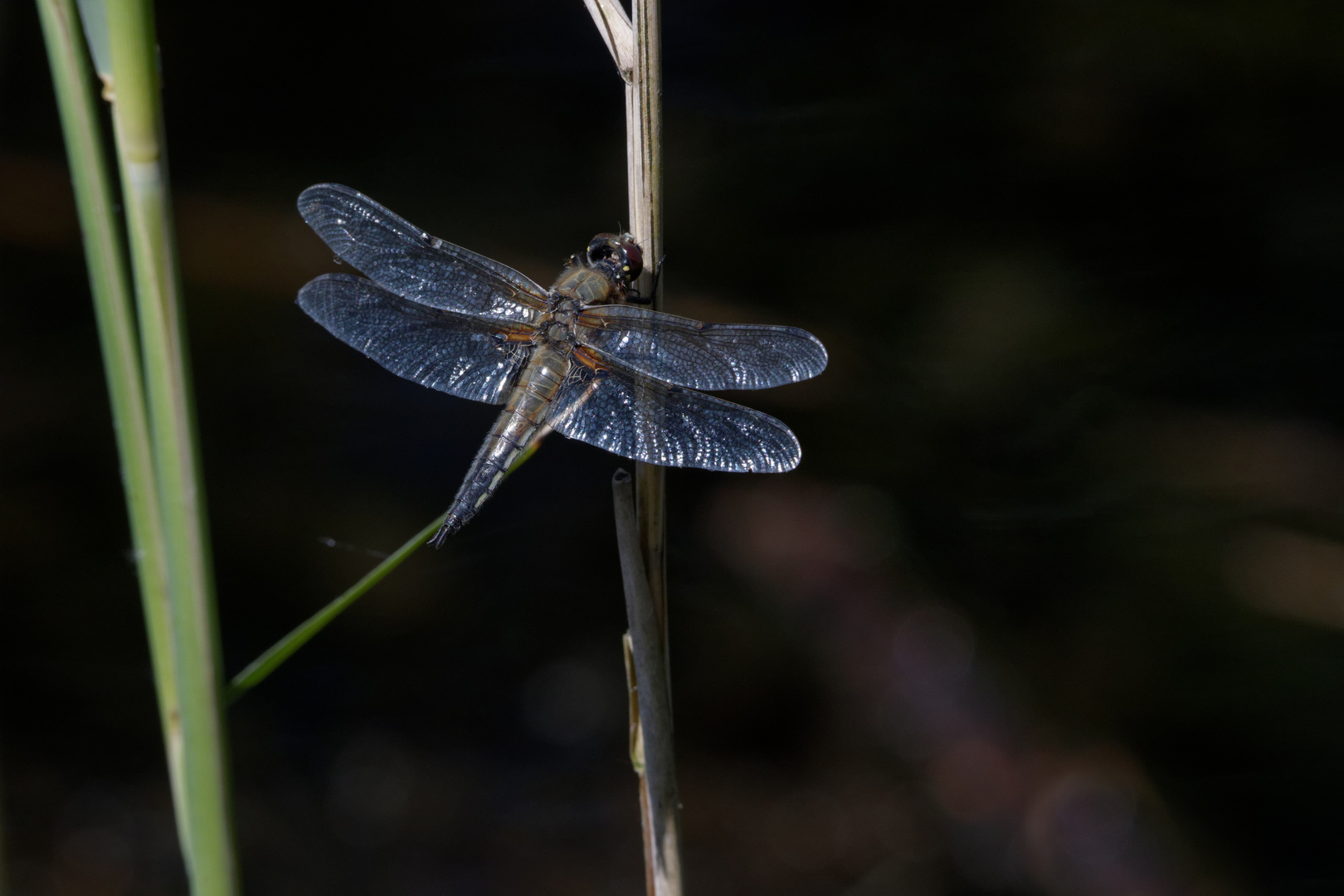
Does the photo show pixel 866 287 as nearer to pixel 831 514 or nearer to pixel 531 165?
pixel 831 514

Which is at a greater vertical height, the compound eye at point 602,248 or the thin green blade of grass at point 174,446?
the compound eye at point 602,248

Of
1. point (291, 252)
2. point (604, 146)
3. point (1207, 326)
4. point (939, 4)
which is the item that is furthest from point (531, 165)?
point (1207, 326)

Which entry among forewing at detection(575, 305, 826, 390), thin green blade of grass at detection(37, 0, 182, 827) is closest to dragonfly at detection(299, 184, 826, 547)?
forewing at detection(575, 305, 826, 390)

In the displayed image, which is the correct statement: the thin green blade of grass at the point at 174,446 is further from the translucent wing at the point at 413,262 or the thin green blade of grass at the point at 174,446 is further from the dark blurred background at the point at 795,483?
the dark blurred background at the point at 795,483

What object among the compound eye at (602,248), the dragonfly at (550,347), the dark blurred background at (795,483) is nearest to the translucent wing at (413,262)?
the dragonfly at (550,347)

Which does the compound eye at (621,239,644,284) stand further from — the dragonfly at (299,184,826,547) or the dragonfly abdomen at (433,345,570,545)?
the dragonfly abdomen at (433,345,570,545)

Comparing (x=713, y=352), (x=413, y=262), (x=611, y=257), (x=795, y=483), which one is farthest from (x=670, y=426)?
(x=795, y=483)
